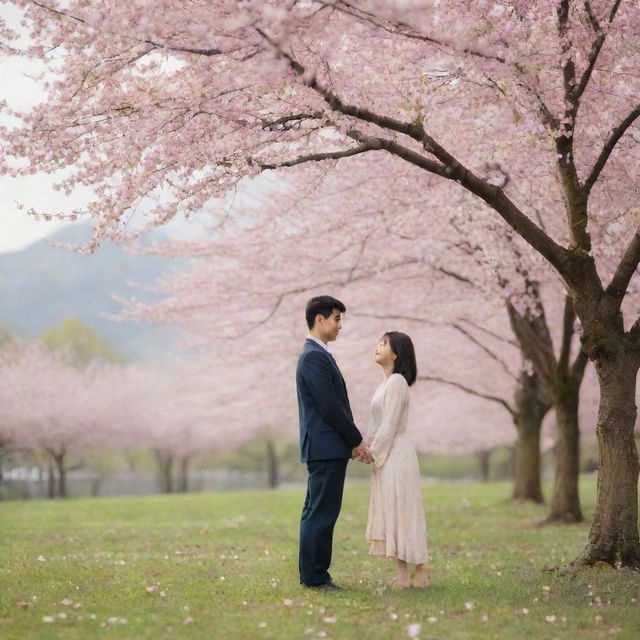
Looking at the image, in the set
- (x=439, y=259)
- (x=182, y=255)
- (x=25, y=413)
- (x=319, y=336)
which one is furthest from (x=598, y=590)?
(x=25, y=413)

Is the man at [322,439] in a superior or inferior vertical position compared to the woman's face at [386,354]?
inferior

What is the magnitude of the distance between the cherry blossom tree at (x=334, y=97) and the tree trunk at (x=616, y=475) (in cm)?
1

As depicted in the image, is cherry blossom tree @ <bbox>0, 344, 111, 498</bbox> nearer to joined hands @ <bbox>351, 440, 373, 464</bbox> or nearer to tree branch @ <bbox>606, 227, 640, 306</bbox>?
joined hands @ <bbox>351, 440, 373, 464</bbox>

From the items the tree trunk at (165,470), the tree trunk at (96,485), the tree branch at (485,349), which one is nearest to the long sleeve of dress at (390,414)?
the tree branch at (485,349)

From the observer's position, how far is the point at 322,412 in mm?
7227

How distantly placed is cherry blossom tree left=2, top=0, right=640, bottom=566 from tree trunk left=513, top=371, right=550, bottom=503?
36.4ft

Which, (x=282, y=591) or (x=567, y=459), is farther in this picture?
(x=567, y=459)

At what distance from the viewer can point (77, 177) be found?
7.82 m

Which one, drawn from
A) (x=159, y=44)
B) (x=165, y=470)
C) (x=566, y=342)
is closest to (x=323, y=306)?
(x=159, y=44)

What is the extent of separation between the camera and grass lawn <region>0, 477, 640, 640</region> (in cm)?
593

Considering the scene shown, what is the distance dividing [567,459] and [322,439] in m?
9.05

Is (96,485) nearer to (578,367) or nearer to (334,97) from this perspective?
(578,367)

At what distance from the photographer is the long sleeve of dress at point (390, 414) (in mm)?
7297

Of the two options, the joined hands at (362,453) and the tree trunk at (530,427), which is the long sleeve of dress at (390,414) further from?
the tree trunk at (530,427)
